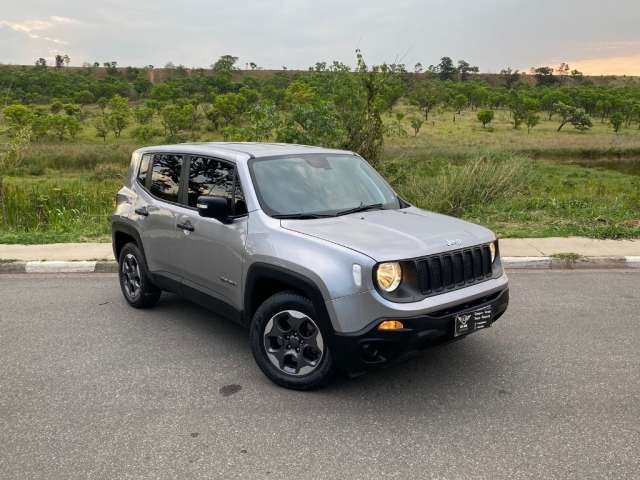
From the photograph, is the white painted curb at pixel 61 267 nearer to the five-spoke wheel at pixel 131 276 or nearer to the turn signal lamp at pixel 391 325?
the five-spoke wheel at pixel 131 276

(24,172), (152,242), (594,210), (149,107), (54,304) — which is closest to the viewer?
(152,242)

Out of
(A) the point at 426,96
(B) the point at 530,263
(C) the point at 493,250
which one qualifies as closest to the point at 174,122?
(A) the point at 426,96

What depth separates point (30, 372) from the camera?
4.62 meters

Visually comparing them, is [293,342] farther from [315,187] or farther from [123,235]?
[123,235]

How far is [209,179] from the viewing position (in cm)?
498

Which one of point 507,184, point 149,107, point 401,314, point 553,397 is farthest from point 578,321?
point 149,107

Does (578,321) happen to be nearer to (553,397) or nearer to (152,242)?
(553,397)

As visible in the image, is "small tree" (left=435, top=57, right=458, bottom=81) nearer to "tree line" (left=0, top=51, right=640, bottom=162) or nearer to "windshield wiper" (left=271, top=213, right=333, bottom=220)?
"tree line" (left=0, top=51, right=640, bottom=162)

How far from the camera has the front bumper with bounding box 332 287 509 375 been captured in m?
3.67

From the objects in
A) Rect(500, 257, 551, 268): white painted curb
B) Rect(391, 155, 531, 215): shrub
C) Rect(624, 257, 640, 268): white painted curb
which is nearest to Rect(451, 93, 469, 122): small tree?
Rect(391, 155, 531, 215): shrub

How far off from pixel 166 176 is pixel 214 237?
1186 mm

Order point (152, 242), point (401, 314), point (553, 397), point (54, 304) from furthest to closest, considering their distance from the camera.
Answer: point (54, 304) → point (152, 242) → point (553, 397) → point (401, 314)

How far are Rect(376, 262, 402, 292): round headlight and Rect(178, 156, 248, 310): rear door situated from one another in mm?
1235

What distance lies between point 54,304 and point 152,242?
6.35ft
